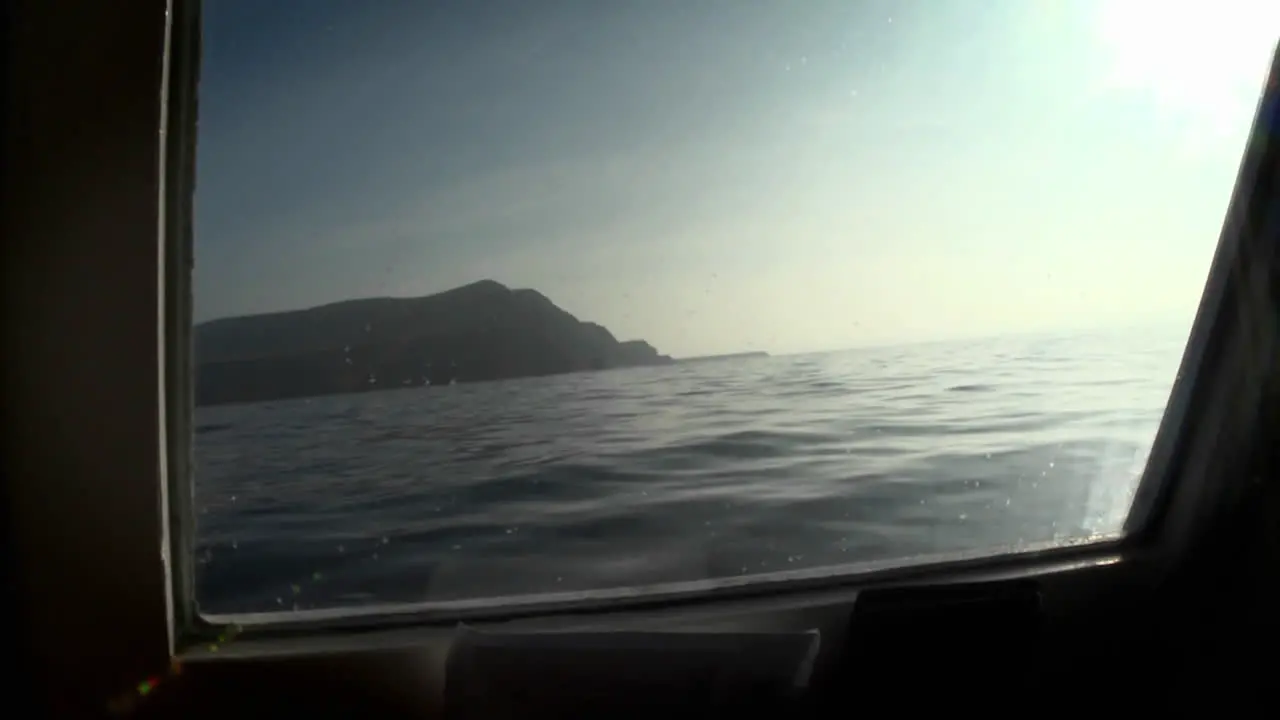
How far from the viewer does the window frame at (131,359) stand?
4.38 ft

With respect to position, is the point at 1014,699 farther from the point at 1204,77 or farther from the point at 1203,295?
the point at 1204,77

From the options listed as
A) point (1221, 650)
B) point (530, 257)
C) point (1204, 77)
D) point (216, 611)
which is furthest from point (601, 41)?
point (1221, 650)

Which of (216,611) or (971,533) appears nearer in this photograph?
(216,611)

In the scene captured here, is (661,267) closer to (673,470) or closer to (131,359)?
(673,470)

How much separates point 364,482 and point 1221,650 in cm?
172

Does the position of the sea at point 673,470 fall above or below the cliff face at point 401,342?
below

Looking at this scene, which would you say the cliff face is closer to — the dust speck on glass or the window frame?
the dust speck on glass

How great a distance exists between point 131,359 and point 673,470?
0.95m

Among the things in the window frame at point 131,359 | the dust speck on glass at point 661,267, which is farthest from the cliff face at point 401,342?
the window frame at point 131,359

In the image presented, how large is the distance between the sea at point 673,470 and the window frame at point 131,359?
69 millimetres

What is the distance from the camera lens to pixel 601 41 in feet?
5.29

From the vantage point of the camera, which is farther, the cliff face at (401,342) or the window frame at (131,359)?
the cliff face at (401,342)

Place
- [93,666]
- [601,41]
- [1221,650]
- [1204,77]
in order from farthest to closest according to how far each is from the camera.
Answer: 1. [1221,650]
2. [1204,77]
3. [601,41]
4. [93,666]

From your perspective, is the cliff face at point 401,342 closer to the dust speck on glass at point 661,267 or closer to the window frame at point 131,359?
the dust speck on glass at point 661,267
